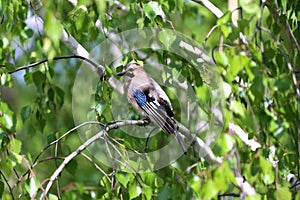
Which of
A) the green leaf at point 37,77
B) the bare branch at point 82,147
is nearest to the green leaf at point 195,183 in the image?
the bare branch at point 82,147

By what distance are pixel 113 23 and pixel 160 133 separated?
2.54ft

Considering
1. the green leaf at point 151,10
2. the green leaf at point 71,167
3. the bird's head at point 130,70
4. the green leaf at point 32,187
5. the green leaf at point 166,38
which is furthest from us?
the bird's head at point 130,70

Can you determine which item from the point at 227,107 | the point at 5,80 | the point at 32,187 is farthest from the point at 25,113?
the point at 227,107

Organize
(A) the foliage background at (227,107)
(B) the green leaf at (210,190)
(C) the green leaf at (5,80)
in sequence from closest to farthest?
(B) the green leaf at (210,190) < (A) the foliage background at (227,107) < (C) the green leaf at (5,80)

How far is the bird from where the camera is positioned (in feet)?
11.8

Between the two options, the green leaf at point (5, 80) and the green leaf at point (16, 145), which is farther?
the green leaf at point (5, 80)

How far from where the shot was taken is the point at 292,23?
10.5 ft

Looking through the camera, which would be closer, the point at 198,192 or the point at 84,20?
the point at 198,192

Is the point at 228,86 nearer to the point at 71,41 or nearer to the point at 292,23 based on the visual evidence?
the point at 292,23

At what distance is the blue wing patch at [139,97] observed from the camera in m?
3.89

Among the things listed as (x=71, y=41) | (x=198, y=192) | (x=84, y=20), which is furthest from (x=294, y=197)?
(x=71, y=41)

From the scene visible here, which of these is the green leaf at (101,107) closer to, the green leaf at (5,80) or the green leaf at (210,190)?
the green leaf at (5,80)

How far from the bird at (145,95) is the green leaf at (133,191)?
2.79ft

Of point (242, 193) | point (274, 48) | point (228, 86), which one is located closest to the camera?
point (228, 86)
